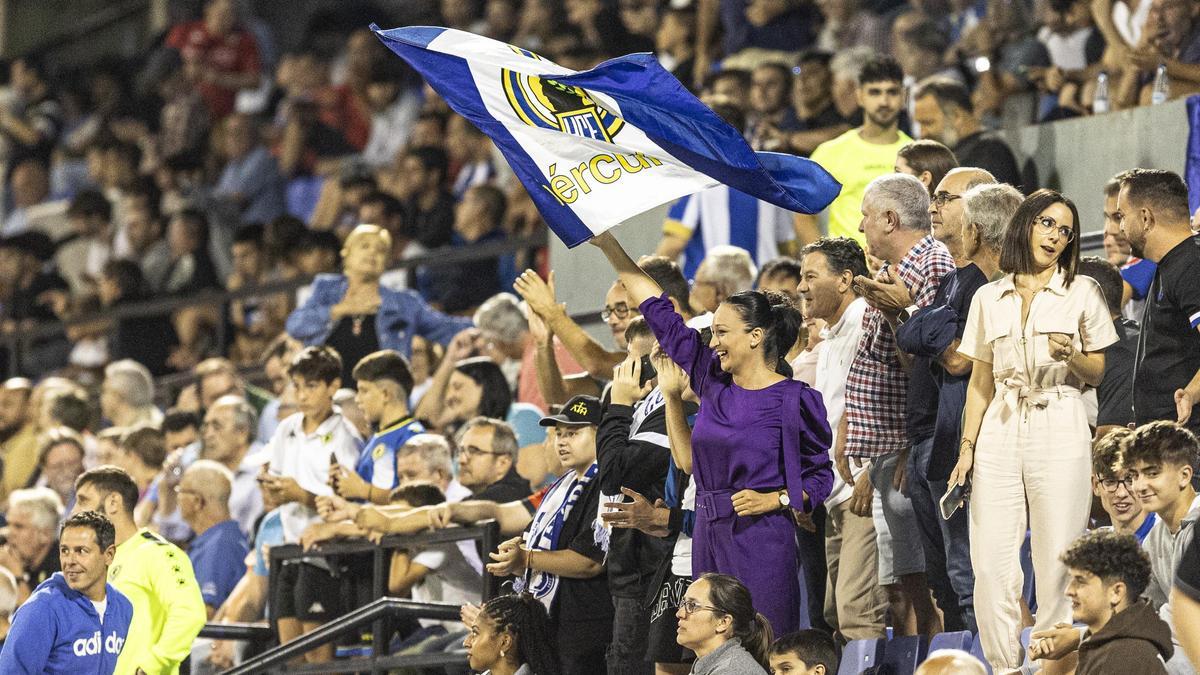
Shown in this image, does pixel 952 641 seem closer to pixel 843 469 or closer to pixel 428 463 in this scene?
pixel 843 469

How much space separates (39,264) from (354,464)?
880cm

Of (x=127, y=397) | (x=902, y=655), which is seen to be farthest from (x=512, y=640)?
(x=127, y=397)

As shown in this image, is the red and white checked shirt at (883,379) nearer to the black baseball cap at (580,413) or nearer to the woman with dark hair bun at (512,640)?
the black baseball cap at (580,413)

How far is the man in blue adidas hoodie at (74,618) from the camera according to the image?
8320 mm

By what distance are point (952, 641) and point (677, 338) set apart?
4.65 ft

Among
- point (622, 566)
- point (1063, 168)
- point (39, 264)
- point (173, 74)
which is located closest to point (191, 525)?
point (622, 566)

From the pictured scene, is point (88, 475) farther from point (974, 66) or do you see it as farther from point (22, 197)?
point (22, 197)

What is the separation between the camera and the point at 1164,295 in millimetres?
7137

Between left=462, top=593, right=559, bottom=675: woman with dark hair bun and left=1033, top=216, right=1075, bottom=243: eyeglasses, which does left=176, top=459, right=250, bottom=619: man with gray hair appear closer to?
left=462, top=593, right=559, bottom=675: woman with dark hair bun

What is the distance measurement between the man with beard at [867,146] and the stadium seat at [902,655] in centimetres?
280

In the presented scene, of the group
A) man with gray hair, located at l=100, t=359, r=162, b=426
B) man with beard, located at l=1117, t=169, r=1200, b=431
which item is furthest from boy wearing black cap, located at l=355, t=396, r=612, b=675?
man with gray hair, located at l=100, t=359, r=162, b=426

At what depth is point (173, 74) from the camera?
1980 centimetres

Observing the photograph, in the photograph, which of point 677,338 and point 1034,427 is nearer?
point 1034,427

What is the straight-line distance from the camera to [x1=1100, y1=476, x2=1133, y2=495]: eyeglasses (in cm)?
639
